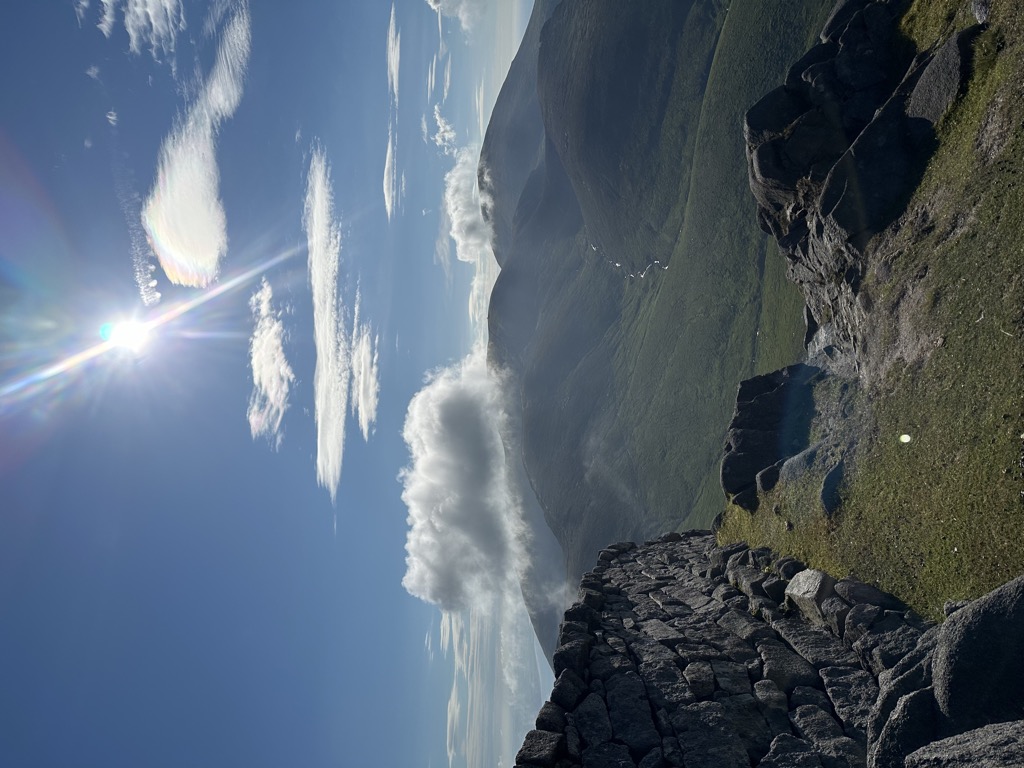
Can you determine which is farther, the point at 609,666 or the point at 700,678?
the point at 609,666

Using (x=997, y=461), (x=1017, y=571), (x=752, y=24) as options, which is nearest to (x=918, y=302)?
(x=997, y=461)

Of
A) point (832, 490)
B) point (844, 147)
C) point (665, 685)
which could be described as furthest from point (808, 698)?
point (844, 147)

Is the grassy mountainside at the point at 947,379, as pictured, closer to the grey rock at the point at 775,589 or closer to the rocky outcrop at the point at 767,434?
the grey rock at the point at 775,589

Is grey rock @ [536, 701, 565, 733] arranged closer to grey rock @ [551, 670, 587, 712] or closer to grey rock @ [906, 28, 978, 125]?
grey rock @ [551, 670, 587, 712]

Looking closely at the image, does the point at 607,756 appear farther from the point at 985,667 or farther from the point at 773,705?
the point at 985,667

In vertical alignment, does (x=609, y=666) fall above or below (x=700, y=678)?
above

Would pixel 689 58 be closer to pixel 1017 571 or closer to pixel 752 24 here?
pixel 752 24
